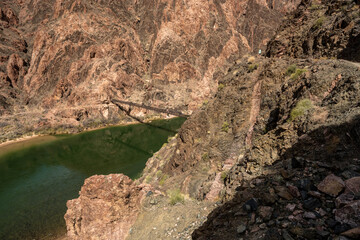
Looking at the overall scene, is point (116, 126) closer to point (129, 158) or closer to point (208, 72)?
point (129, 158)

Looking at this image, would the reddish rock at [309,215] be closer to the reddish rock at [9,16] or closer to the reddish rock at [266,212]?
the reddish rock at [266,212]

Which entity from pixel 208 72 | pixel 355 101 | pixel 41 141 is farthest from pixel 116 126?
pixel 355 101

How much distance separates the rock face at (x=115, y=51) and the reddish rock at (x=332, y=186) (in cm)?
6612

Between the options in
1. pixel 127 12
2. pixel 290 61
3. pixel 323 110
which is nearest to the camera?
pixel 323 110

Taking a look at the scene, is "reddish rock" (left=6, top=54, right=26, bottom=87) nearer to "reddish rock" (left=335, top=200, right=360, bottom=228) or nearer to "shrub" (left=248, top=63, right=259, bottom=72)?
"shrub" (left=248, top=63, right=259, bottom=72)

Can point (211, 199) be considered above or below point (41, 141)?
above

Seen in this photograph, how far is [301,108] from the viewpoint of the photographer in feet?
21.0

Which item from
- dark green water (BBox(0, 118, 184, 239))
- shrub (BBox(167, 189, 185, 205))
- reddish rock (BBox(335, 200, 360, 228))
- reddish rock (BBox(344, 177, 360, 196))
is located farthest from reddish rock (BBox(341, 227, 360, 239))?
dark green water (BBox(0, 118, 184, 239))

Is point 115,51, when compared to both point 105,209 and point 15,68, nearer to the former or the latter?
point 15,68

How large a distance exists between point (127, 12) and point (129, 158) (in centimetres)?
9161

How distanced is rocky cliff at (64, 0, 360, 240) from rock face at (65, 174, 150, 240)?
68 cm

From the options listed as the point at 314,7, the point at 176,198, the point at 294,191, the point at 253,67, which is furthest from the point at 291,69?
the point at 176,198

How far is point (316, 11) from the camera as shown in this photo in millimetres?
11312

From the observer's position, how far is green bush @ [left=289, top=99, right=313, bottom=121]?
6.30 metres
